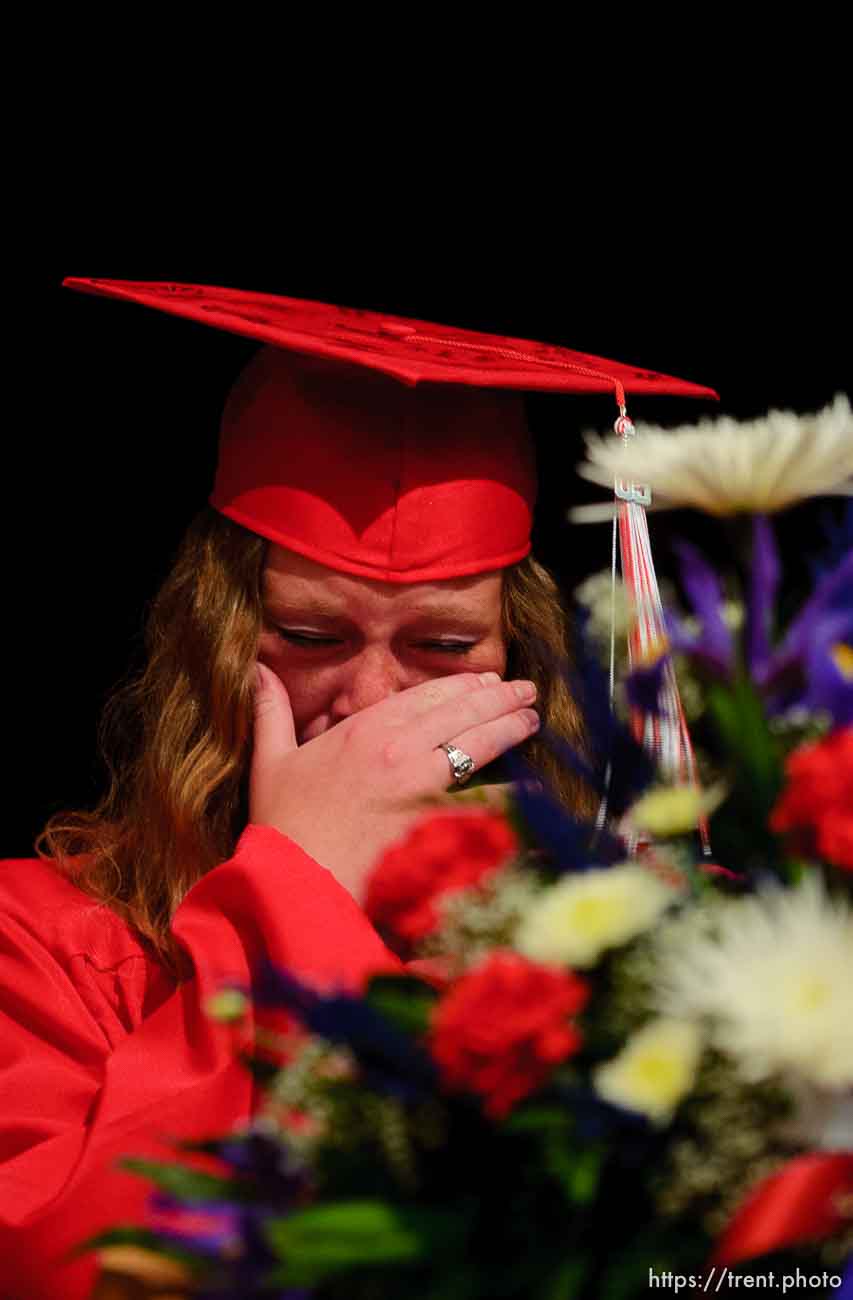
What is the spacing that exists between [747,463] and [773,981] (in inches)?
11.9

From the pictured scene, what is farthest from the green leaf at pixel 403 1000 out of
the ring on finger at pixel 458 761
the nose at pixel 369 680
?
the nose at pixel 369 680

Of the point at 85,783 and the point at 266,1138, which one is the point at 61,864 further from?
the point at 266,1138

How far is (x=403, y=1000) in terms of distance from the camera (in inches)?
36.1

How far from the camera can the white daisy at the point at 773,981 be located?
759 millimetres

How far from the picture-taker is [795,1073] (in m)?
0.79

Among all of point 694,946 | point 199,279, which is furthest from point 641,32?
point 694,946

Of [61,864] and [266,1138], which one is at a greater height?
[266,1138]

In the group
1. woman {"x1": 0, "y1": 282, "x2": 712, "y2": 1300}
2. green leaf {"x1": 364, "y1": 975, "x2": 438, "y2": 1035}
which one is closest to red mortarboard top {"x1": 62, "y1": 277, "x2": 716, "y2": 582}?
woman {"x1": 0, "y1": 282, "x2": 712, "y2": 1300}

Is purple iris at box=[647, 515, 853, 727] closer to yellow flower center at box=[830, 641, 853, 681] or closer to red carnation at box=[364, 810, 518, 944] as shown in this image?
yellow flower center at box=[830, 641, 853, 681]

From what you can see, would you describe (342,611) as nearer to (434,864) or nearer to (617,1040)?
(434,864)

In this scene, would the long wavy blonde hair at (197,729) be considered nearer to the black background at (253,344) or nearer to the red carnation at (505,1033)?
the black background at (253,344)

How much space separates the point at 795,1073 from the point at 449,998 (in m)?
0.17

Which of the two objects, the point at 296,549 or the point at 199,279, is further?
the point at 199,279

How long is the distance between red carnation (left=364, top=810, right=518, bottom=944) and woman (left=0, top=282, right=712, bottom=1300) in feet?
1.96
